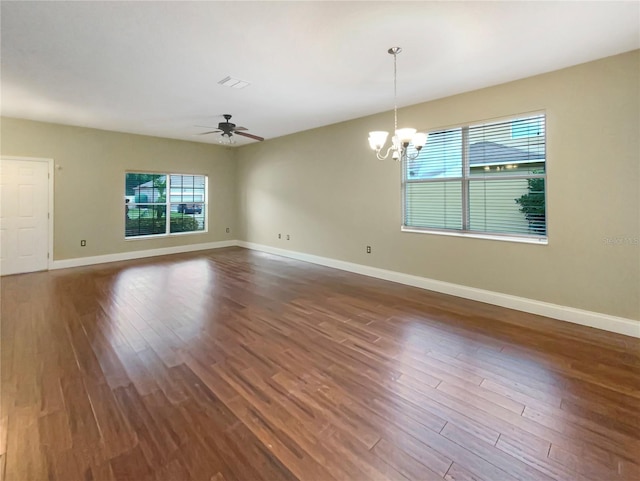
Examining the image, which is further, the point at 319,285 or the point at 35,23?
the point at 319,285

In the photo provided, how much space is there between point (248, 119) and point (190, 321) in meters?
3.67

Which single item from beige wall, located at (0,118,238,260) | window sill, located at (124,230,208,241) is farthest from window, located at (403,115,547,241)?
beige wall, located at (0,118,238,260)

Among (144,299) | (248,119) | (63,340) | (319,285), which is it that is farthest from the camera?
(248,119)

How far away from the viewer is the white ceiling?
7.74 feet

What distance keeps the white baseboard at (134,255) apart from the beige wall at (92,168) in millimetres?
87

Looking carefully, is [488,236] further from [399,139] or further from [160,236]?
[160,236]

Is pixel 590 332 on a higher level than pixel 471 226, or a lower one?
lower

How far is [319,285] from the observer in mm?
4840

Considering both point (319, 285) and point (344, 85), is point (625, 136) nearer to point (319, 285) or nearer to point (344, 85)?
point (344, 85)

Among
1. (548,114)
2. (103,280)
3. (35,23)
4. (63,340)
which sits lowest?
(63,340)

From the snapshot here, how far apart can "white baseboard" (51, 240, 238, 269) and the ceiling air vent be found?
4756 mm

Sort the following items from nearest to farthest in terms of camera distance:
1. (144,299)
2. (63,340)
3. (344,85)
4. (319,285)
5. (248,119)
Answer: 1. (63,340)
2. (344,85)
3. (144,299)
4. (319,285)
5. (248,119)

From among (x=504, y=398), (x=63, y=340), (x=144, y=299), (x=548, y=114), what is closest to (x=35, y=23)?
(x=63, y=340)

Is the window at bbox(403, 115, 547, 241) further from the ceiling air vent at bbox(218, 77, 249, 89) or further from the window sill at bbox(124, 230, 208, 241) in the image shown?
the window sill at bbox(124, 230, 208, 241)
